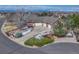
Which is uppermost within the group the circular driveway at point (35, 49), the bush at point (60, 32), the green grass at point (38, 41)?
the bush at point (60, 32)

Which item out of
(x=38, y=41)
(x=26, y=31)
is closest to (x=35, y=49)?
(x=38, y=41)

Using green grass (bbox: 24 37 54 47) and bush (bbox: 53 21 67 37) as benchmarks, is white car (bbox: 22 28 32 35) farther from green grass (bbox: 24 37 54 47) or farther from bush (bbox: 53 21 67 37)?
bush (bbox: 53 21 67 37)

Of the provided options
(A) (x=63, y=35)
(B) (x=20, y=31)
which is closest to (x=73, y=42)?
(A) (x=63, y=35)

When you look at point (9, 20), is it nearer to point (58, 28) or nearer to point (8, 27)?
point (8, 27)

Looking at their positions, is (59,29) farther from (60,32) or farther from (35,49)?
(35,49)

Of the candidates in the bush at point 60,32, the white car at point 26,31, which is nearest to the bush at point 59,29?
the bush at point 60,32

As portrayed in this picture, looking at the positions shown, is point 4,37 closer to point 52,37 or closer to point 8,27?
point 8,27

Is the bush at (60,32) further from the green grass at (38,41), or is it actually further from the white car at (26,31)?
the white car at (26,31)
